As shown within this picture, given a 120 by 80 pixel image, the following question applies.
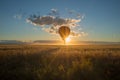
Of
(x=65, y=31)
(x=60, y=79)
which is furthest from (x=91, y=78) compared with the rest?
(x=65, y=31)

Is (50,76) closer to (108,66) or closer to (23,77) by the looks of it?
(23,77)

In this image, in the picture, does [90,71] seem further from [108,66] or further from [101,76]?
[108,66]

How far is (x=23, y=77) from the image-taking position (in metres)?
14.0

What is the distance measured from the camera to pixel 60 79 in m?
13.6

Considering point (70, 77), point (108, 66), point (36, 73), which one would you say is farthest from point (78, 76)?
point (108, 66)

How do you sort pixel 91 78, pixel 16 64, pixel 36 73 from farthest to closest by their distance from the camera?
1. pixel 16 64
2. pixel 36 73
3. pixel 91 78

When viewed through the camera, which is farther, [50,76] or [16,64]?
[16,64]

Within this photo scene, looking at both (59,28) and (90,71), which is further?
(59,28)

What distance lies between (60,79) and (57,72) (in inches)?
49.9

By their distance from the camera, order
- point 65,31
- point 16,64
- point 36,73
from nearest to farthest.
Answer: point 36,73
point 16,64
point 65,31

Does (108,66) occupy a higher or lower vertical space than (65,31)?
lower

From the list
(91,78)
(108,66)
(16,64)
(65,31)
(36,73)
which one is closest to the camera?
(91,78)

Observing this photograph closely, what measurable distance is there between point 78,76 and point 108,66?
3.97m

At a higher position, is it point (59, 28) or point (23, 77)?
point (59, 28)
